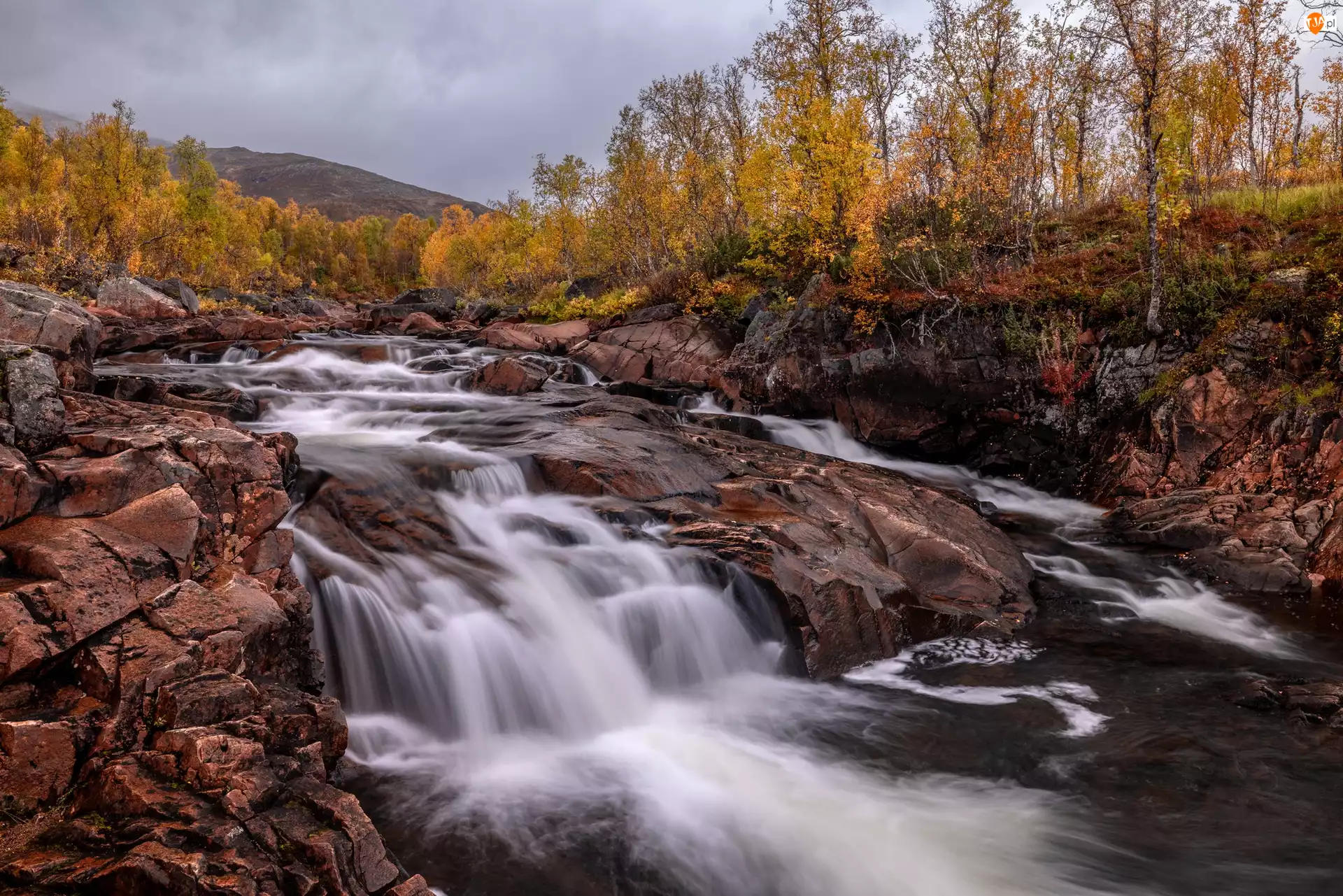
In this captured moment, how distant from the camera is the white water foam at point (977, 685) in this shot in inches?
280

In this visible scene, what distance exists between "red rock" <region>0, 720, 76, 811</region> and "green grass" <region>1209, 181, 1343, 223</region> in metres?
21.4

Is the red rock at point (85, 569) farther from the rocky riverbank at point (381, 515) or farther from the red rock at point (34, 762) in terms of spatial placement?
the red rock at point (34, 762)

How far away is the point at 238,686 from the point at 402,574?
11.7 ft

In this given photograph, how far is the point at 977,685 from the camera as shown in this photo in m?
7.76

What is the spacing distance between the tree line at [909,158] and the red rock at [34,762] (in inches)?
632

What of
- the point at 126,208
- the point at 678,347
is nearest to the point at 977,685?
the point at 678,347

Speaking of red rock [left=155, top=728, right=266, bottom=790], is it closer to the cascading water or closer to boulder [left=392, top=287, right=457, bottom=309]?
the cascading water

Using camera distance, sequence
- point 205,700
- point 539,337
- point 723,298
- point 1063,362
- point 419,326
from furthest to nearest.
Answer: point 419,326
point 539,337
point 723,298
point 1063,362
point 205,700

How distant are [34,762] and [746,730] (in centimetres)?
543

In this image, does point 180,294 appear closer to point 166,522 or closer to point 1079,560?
point 166,522

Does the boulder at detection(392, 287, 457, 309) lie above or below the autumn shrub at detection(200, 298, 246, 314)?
above

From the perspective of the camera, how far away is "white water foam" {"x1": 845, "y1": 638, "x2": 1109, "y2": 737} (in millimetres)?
7120

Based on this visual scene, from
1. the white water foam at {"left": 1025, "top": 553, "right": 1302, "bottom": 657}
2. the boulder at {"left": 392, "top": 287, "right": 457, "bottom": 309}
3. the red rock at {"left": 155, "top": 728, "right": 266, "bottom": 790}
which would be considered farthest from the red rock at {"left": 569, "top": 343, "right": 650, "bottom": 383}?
the boulder at {"left": 392, "top": 287, "right": 457, "bottom": 309}

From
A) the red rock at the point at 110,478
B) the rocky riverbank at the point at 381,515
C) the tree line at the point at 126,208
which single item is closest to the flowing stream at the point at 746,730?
the rocky riverbank at the point at 381,515
